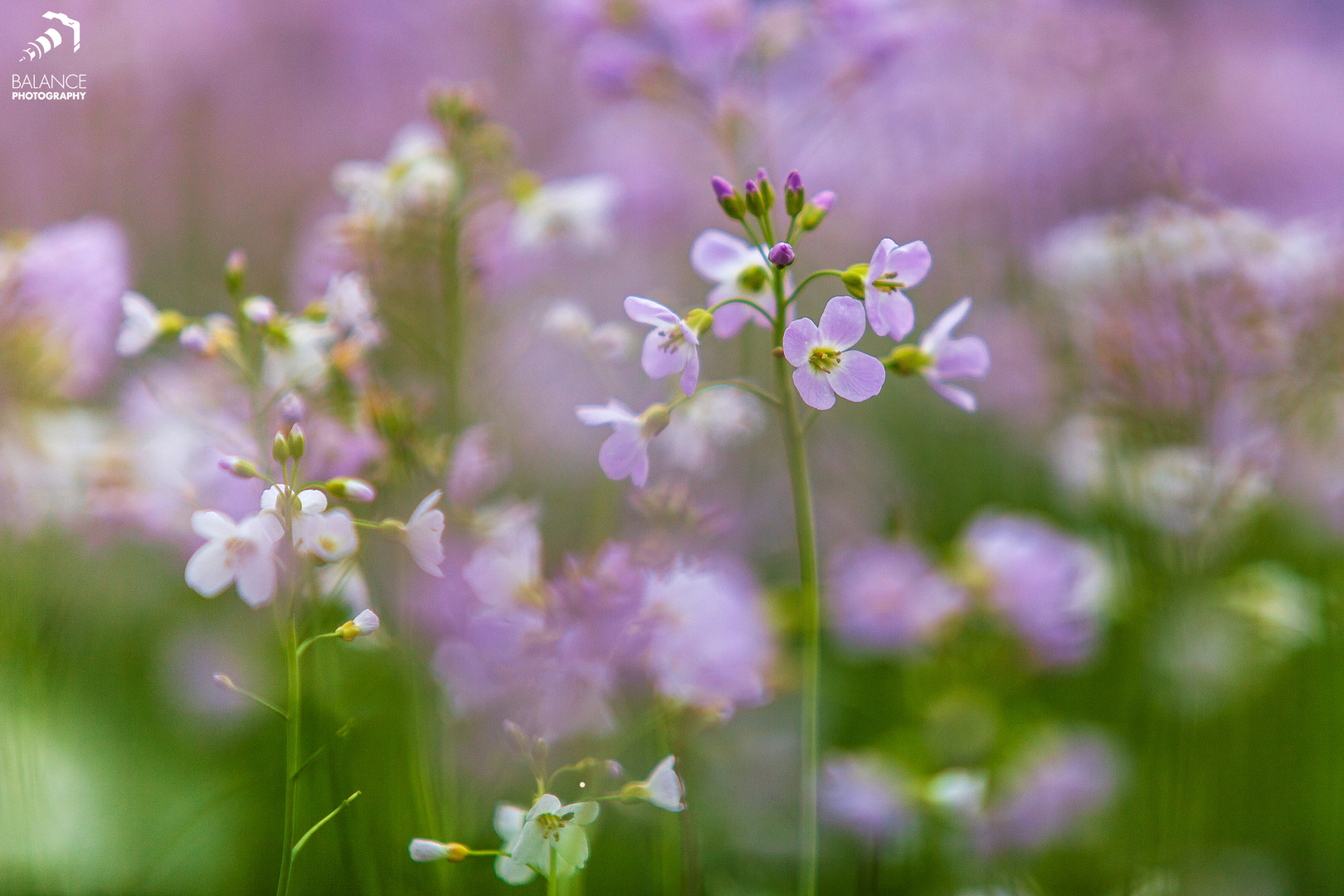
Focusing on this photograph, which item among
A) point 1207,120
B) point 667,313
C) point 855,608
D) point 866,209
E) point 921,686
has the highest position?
point 1207,120

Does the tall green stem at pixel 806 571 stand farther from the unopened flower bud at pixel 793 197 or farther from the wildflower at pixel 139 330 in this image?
the wildflower at pixel 139 330

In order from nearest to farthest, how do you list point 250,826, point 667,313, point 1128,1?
point 667,313
point 250,826
point 1128,1

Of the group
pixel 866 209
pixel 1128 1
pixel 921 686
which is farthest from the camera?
pixel 866 209

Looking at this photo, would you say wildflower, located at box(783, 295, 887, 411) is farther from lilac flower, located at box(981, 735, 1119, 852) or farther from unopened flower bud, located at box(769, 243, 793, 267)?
lilac flower, located at box(981, 735, 1119, 852)

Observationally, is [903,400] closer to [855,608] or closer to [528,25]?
[855,608]

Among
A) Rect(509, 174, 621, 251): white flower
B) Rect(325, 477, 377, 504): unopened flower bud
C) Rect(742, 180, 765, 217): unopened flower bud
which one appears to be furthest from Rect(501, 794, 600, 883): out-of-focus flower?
Rect(509, 174, 621, 251): white flower

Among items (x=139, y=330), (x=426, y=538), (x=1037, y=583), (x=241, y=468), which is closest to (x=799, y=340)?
(x=426, y=538)

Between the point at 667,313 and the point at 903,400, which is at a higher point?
the point at 667,313

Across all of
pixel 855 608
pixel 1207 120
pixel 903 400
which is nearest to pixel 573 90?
pixel 903 400

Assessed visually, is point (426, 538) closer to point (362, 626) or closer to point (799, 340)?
point (362, 626)
